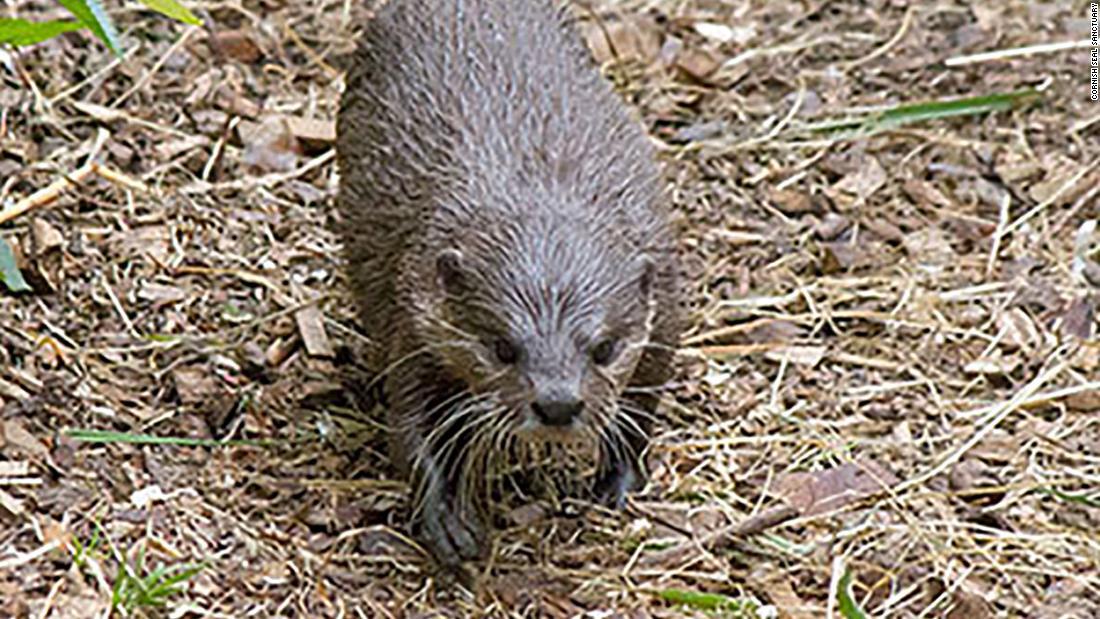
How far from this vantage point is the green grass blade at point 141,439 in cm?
488

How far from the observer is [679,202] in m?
6.21

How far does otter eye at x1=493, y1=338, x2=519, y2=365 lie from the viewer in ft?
14.9

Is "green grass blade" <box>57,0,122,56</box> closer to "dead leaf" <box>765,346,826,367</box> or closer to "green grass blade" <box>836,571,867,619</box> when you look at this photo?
"green grass blade" <box>836,571,867,619</box>

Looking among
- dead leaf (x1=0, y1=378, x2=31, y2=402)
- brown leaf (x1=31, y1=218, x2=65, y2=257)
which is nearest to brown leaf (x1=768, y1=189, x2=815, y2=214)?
brown leaf (x1=31, y1=218, x2=65, y2=257)

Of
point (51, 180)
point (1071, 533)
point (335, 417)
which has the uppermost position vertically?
point (51, 180)

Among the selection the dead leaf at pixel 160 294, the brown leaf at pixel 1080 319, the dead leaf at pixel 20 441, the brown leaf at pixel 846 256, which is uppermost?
the dead leaf at pixel 20 441

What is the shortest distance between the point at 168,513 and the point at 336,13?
260 centimetres

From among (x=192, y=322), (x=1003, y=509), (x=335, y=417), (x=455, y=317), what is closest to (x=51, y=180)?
(x=192, y=322)

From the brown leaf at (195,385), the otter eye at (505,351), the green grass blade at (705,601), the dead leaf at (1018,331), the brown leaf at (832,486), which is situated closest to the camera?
the otter eye at (505,351)

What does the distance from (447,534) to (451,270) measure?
61 cm

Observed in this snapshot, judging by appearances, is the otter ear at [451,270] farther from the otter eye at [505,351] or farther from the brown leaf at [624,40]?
the brown leaf at [624,40]

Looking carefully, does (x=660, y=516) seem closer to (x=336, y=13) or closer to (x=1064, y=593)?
(x=1064, y=593)

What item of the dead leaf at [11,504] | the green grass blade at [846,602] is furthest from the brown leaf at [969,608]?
the dead leaf at [11,504]

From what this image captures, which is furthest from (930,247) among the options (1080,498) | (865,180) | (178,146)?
(178,146)
